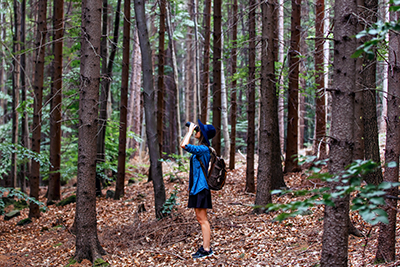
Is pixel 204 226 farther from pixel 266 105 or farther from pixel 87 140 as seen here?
pixel 266 105

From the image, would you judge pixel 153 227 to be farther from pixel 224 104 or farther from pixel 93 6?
pixel 224 104

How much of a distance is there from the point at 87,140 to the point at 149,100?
2518 mm

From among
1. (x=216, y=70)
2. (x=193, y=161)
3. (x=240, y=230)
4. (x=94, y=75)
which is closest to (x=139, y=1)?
(x=94, y=75)

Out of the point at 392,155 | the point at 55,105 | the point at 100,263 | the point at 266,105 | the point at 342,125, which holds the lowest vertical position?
the point at 100,263

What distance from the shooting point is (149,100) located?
7.97 metres

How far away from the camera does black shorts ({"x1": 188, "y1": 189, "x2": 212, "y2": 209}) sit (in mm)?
5680

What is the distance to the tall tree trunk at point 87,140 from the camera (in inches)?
226

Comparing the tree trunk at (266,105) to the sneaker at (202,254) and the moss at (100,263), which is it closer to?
the sneaker at (202,254)

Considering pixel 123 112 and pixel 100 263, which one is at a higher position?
pixel 123 112

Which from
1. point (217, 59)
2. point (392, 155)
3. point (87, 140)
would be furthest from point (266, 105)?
point (87, 140)

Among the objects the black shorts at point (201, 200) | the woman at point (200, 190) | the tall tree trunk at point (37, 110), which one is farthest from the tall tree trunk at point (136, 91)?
the black shorts at point (201, 200)

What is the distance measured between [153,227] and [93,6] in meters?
4.84

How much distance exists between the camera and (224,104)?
18.2 meters

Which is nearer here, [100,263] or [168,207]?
[100,263]
